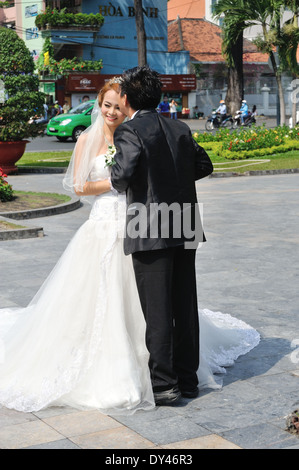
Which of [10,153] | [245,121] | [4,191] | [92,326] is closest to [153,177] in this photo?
[92,326]

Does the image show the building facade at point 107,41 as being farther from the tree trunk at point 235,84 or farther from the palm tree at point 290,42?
the palm tree at point 290,42

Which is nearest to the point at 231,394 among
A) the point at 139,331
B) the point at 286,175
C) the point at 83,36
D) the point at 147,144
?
the point at 139,331

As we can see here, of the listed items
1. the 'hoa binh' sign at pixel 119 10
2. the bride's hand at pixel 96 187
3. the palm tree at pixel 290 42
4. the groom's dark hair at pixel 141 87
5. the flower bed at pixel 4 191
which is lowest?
the flower bed at pixel 4 191

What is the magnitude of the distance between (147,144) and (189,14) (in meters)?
68.1

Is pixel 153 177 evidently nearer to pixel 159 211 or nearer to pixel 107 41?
pixel 159 211

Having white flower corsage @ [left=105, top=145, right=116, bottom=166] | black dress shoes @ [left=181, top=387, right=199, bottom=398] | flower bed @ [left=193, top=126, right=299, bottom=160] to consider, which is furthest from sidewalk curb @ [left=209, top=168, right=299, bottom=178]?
black dress shoes @ [left=181, top=387, right=199, bottom=398]

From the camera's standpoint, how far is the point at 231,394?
4.83 m

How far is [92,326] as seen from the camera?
16.0 feet

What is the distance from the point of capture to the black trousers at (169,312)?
459 cm

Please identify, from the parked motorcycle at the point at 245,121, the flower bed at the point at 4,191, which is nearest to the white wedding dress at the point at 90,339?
the flower bed at the point at 4,191

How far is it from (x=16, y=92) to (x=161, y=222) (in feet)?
48.4

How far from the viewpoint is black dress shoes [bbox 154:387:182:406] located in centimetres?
459

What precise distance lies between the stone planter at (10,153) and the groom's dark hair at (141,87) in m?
14.5
